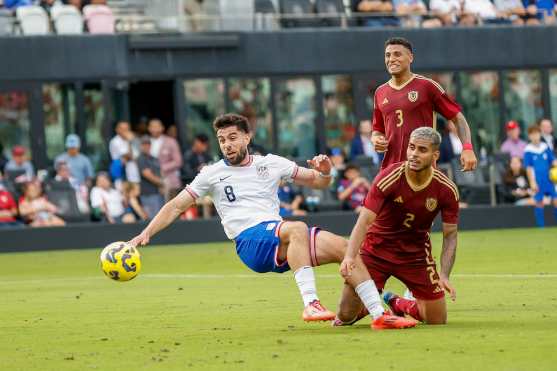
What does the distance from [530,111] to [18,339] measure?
24.5m

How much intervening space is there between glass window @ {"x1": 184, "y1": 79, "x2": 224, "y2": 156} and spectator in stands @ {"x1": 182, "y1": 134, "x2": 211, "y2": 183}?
2.28 meters

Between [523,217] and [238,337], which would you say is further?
[523,217]

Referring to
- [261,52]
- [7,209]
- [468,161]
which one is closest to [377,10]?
[261,52]

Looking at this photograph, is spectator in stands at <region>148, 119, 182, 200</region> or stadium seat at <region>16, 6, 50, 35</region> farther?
stadium seat at <region>16, 6, 50, 35</region>

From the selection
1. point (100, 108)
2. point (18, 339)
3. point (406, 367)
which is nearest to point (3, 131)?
point (100, 108)

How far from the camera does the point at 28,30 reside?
30.3 m

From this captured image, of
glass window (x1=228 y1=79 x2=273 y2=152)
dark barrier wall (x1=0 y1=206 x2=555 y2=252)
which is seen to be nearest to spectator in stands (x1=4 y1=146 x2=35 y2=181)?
dark barrier wall (x1=0 y1=206 x2=555 y2=252)

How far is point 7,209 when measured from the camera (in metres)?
27.0

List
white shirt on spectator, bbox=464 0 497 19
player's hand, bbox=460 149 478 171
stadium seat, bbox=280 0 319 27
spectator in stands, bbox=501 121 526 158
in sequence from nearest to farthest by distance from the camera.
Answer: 1. player's hand, bbox=460 149 478 171
2. spectator in stands, bbox=501 121 526 158
3. stadium seat, bbox=280 0 319 27
4. white shirt on spectator, bbox=464 0 497 19

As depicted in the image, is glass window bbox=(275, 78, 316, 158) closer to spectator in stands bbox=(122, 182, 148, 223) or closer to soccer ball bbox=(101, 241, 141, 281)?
spectator in stands bbox=(122, 182, 148, 223)

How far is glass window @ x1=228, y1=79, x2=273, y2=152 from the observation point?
3216cm

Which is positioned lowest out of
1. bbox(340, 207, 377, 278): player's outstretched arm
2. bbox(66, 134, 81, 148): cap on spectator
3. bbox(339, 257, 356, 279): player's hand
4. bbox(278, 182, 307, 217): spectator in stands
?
bbox(278, 182, 307, 217): spectator in stands

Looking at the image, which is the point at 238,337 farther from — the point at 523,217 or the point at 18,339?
the point at 523,217

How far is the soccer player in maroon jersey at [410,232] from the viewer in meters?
10.8
